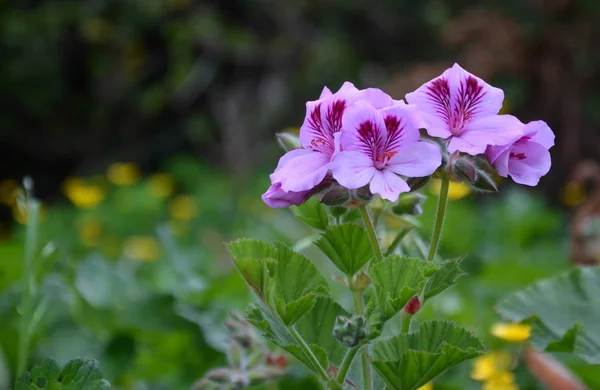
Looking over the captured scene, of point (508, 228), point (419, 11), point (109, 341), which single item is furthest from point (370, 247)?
point (419, 11)

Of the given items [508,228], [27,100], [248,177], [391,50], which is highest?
[391,50]

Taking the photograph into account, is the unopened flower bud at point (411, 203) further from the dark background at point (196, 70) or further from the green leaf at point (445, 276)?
the dark background at point (196, 70)

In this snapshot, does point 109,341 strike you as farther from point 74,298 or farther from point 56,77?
point 56,77

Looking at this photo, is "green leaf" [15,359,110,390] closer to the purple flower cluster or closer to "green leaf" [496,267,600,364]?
the purple flower cluster

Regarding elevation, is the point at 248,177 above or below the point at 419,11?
below

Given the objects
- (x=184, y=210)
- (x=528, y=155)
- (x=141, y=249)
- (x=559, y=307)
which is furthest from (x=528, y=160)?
(x=184, y=210)

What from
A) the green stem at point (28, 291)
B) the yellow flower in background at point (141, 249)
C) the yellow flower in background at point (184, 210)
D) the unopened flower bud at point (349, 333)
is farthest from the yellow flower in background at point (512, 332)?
the yellow flower in background at point (184, 210)

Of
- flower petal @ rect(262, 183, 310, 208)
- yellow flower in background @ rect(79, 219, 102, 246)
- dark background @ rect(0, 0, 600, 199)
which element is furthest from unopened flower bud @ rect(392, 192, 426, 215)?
dark background @ rect(0, 0, 600, 199)
